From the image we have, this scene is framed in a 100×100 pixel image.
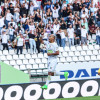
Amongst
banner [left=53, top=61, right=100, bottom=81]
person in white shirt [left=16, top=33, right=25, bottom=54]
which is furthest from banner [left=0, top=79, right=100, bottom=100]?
person in white shirt [left=16, top=33, right=25, bottom=54]

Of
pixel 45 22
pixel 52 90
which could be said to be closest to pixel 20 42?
pixel 45 22

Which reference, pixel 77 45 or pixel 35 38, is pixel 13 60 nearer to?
pixel 35 38

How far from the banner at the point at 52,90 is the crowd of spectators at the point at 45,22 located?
8.45 m

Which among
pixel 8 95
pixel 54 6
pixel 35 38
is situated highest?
pixel 54 6

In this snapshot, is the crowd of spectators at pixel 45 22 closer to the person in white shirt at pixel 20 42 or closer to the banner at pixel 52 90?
the person in white shirt at pixel 20 42

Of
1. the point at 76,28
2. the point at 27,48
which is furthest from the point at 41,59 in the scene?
the point at 76,28

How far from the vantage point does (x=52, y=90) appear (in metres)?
14.7

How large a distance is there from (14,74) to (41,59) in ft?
23.7

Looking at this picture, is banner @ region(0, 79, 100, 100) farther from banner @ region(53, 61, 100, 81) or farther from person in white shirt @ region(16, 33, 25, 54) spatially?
person in white shirt @ region(16, 33, 25, 54)

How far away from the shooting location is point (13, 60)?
23.1m

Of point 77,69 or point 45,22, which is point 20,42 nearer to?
point 45,22

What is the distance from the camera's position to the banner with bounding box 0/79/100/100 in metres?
14.1

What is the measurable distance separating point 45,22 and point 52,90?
9.88 meters

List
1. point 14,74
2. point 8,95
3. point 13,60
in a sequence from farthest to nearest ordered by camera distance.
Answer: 1. point 13,60
2. point 14,74
3. point 8,95
